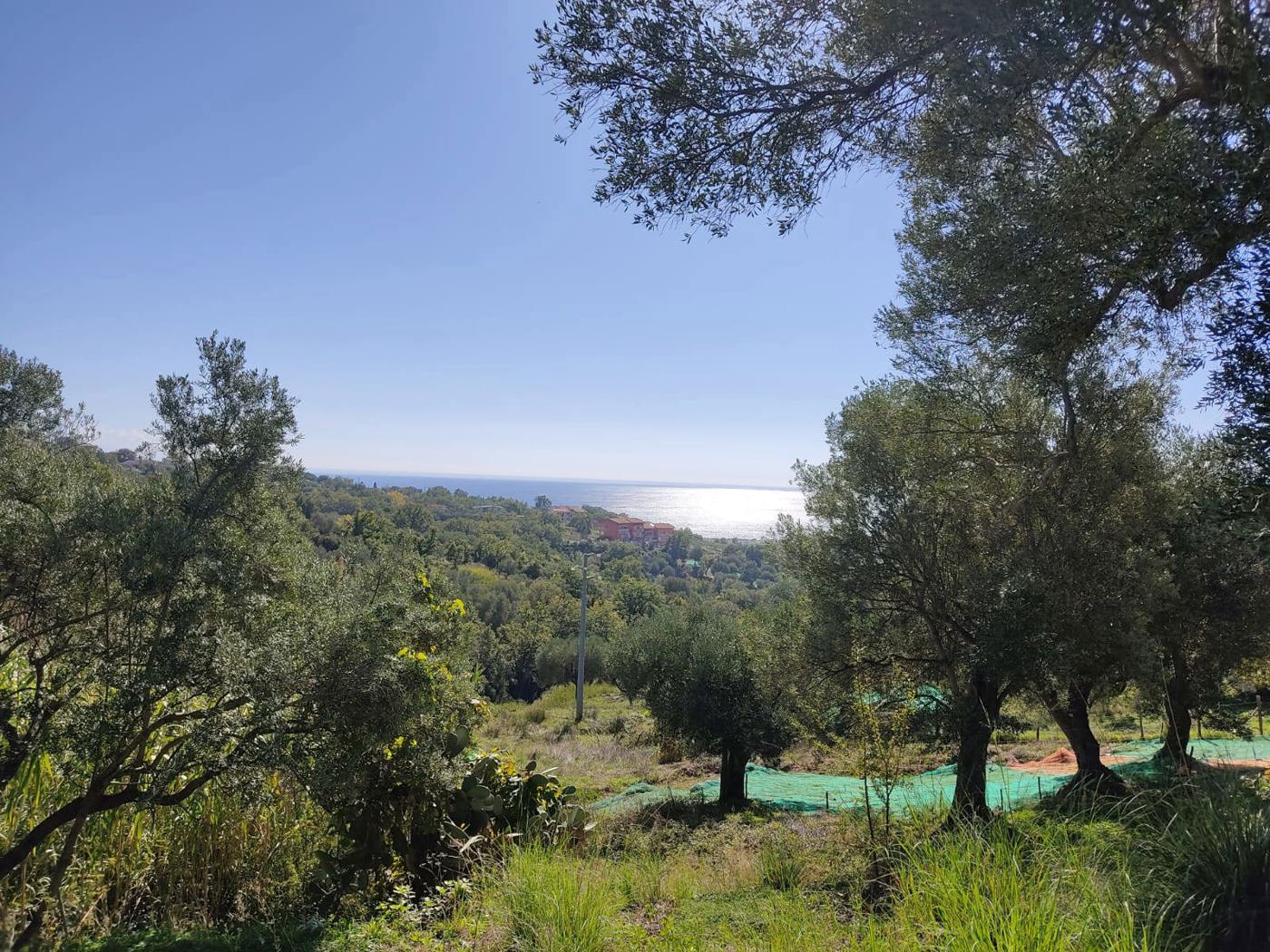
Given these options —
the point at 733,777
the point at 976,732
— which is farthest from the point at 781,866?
the point at 733,777

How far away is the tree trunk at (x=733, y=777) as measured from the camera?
1193cm

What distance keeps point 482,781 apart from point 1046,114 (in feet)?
20.9

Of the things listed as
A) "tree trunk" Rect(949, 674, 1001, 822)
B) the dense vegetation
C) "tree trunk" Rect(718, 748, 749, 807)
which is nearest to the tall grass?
the dense vegetation

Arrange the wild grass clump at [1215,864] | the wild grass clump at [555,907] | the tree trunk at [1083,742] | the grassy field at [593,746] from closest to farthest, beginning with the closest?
the wild grass clump at [1215,864] → the wild grass clump at [555,907] → the tree trunk at [1083,742] → the grassy field at [593,746]

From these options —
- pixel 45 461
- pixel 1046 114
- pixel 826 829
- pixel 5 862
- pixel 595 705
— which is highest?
pixel 1046 114

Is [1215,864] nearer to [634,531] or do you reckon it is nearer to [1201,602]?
[1201,602]

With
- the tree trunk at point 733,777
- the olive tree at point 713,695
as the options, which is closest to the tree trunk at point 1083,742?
the olive tree at point 713,695

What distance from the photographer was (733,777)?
12.3 metres

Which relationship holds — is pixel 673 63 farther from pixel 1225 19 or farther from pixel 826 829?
pixel 826 829

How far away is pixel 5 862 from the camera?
3502mm

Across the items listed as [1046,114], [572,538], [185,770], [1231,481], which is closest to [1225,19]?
[1046,114]

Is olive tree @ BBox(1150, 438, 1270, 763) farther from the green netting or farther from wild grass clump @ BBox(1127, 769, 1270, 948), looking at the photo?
wild grass clump @ BBox(1127, 769, 1270, 948)

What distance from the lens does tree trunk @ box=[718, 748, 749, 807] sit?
11.9 m

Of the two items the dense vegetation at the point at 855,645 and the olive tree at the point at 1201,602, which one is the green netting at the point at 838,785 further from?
the dense vegetation at the point at 855,645
